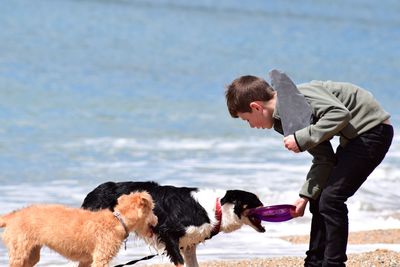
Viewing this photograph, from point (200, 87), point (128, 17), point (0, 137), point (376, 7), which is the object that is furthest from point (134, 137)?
point (376, 7)

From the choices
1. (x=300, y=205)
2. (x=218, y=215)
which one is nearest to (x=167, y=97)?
(x=218, y=215)

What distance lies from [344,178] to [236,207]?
5.94 ft

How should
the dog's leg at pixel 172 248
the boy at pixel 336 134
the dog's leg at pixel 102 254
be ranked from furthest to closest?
the dog's leg at pixel 172 248, the dog's leg at pixel 102 254, the boy at pixel 336 134

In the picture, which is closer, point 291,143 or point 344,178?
point 291,143

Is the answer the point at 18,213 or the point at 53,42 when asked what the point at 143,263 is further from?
the point at 53,42

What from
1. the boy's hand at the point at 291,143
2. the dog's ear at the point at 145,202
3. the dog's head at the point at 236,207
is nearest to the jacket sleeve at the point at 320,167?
the boy's hand at the point at 291,143

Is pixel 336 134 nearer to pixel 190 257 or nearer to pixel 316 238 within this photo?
pixel 316 238

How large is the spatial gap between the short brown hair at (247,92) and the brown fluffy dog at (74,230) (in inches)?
42.1

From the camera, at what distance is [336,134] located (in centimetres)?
670

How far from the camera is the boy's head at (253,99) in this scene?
6.84 meters

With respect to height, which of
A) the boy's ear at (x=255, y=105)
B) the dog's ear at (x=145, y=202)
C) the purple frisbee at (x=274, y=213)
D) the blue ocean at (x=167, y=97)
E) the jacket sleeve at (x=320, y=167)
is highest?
the blue ocean at (x=167, y=97)

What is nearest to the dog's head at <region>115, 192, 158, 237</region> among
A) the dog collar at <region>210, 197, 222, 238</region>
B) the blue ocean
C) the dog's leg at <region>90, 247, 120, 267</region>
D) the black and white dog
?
the dog's leg at <region>90, 247, 120, 267</region>

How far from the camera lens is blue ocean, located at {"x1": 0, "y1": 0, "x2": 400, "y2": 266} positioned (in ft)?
42.2

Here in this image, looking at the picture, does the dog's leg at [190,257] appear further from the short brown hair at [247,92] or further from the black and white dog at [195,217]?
the short brown hair at [247,92]
